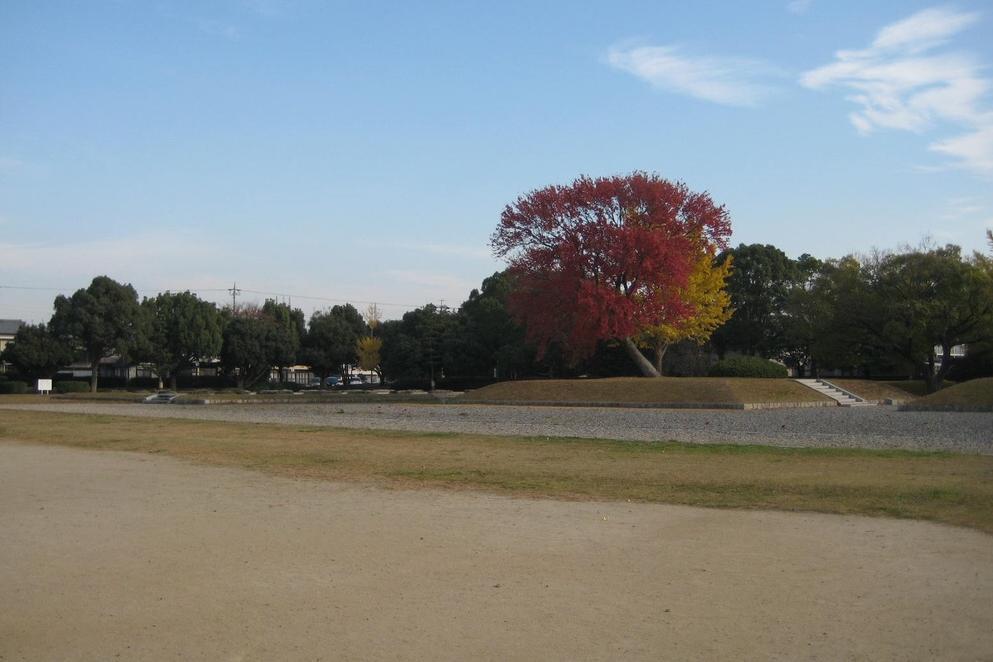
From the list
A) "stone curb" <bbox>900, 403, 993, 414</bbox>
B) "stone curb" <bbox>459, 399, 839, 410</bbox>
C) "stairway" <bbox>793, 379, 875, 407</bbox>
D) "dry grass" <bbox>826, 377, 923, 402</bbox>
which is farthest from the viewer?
"dry grass" <bbox>826, 377, 923, 402</bbox>

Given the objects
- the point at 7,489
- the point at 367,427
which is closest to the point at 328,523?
the point at 7,489

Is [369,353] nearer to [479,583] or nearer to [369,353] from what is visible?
[369,353]

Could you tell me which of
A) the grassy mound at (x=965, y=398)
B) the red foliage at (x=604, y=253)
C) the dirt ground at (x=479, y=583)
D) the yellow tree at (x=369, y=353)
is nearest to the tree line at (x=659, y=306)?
the red foliage at (x=604, y=253)

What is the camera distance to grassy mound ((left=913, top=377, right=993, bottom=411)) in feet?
94.9

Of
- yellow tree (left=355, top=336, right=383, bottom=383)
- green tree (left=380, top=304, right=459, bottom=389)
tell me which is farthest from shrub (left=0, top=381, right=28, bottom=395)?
yellow tree (left=355, top=336, right=383, bottom=383)

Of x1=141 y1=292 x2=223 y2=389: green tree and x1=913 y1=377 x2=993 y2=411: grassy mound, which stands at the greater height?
x1=141 y1=292 x2=223 y2=389: green tree

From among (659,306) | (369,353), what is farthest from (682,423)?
(369,353)

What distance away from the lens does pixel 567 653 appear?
5.62 meters

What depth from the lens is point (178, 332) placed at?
227 ft

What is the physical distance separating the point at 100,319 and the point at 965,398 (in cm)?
5809

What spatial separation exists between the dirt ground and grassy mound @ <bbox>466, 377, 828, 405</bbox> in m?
24.0

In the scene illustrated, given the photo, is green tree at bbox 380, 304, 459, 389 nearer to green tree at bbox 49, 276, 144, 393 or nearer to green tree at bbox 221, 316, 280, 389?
green tree at bbox 221, 316, 280, 389

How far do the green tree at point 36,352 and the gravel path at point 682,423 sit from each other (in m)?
37.0

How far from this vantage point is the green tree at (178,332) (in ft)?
226
